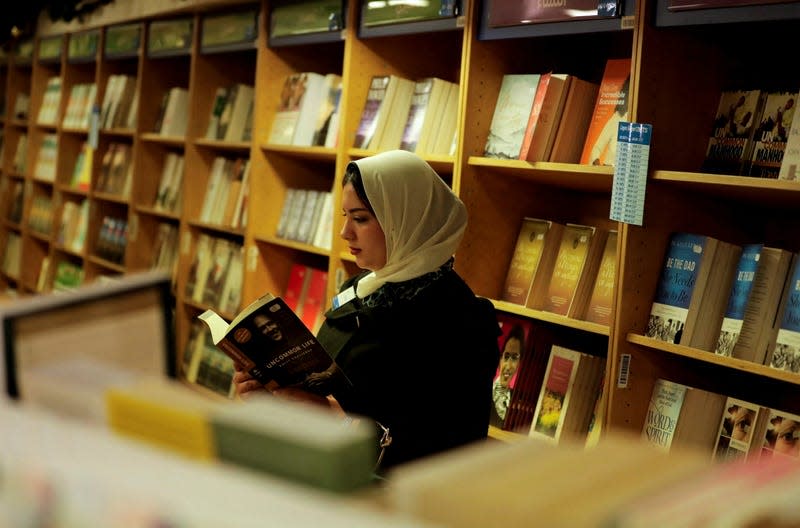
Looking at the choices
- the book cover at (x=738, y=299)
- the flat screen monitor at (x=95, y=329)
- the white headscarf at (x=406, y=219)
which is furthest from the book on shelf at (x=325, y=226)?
the flat screen monitor at (x=95, y=329)

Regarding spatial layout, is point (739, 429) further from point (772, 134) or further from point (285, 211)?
point (285, 211)

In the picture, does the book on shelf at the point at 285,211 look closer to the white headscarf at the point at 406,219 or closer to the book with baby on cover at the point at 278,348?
the white headscarf at the point at 406,219

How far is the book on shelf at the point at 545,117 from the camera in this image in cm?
275

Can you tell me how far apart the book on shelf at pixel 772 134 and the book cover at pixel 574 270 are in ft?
1.71

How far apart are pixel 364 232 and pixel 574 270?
71 centimetres

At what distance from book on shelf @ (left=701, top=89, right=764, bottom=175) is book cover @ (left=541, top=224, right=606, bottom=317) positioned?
0.41m

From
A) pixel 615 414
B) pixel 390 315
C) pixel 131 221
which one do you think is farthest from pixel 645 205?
pixel 131 221

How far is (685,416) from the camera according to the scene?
7.87ft

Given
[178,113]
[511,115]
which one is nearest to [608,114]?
[511,115]

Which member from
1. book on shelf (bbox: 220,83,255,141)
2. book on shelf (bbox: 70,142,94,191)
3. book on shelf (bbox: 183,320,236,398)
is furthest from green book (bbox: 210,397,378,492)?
book on shelf (bbox: 70,142,94,191)

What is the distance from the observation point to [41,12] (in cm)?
652

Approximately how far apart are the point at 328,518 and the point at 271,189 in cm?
348

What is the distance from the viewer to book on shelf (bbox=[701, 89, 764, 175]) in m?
2.41

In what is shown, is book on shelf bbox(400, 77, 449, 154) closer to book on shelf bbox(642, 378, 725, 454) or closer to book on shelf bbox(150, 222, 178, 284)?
book on shelf bbox(642, 378, 725, 454)
